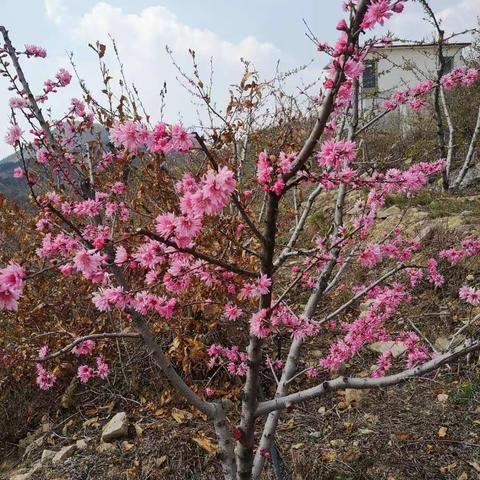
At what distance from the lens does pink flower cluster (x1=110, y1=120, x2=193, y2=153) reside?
1.71 metres

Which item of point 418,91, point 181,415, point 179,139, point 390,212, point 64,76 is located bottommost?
point 181,415

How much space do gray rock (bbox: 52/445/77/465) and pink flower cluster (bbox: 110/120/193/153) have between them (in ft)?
10.1

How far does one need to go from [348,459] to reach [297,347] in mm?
1203

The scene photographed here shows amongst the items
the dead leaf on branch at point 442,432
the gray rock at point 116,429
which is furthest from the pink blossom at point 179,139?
the dead leaf on branch at point 442,432

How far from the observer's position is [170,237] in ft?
5.60

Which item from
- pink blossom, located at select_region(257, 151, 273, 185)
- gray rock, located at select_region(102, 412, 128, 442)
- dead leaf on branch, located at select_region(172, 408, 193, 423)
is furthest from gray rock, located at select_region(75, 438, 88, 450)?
pink blossom, located at select_region(257, 151, 273, 185)

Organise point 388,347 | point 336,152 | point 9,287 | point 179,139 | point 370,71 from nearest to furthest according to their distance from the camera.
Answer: point 9,287 < point 179,139 < point 336,152 < point 388,347 < point 370,71

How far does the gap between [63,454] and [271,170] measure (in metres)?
3.26

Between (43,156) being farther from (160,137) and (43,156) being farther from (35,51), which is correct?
(160,137)

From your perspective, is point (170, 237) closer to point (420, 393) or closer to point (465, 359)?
point (420, 393)

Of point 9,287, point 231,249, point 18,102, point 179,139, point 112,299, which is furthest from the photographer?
point 231,249

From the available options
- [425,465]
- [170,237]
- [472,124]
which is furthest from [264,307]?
[472,124]

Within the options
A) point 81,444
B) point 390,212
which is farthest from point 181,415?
point 390,212

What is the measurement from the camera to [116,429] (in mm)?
3652
